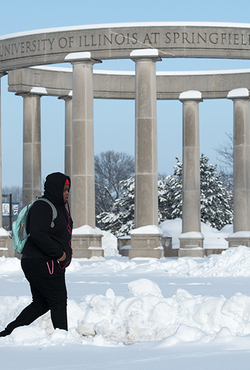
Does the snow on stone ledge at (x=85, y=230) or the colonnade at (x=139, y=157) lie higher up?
the colonnade at (x=139, y=157)

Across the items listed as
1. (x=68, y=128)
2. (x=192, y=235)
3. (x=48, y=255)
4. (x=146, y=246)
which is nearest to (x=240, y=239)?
(x=192, y=235)

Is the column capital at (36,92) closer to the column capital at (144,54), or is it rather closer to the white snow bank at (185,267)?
the column capital at (144,54)

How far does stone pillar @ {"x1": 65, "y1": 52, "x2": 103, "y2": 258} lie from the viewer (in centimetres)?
4266

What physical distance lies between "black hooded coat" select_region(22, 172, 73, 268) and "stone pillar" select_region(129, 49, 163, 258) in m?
28.5

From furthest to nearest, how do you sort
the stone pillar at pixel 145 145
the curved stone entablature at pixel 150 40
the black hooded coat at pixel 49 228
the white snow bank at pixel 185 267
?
the curved stone entablature at pixel 150 40 → the stone pillar at pixel 145 145 → the white snow bank at pixel 185 267 → the black hooded coat at pixel 49 228

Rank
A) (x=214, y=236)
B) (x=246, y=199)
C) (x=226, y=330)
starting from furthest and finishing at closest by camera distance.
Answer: (x=214, y=236) < (x=246, y=199) < (x=226, y=330)

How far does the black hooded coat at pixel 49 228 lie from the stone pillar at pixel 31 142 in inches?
1631

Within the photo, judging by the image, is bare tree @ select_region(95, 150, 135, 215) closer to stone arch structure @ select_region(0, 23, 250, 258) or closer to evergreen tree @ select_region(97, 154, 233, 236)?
evergreen tree @ select_region(97, 154, 233, 236)

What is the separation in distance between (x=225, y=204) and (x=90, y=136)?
49.8m

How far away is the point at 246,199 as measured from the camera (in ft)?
168

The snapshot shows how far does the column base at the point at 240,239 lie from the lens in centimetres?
4997

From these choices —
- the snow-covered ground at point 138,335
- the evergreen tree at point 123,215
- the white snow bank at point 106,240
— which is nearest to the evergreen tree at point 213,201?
the evergreen tree at point 123,215

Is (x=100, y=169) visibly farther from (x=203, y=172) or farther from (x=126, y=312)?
(x=126, y=312)

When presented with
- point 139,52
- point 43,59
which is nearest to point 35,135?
point 43,59
